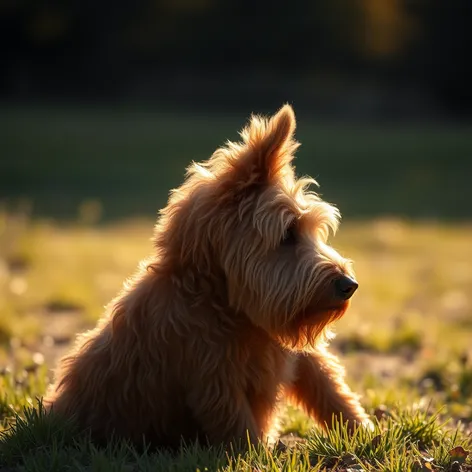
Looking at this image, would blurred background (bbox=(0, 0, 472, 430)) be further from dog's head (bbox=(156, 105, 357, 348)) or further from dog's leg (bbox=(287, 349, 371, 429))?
dog's head (bbox=(156, 105, 357, 348))

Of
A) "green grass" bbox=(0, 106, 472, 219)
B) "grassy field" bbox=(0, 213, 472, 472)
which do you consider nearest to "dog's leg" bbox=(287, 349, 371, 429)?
"grassy field" bbox=(0, 213, 472, 472)

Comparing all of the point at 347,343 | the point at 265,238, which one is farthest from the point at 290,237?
the point at 347,343

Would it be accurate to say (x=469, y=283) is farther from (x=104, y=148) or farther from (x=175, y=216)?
(x=104, y=148)

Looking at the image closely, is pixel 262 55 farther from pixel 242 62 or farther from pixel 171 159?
pixel 171 159

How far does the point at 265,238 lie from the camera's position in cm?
411

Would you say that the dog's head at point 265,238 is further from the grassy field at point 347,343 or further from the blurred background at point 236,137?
the blurred background at point 236,137

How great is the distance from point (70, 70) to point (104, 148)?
1217 cm

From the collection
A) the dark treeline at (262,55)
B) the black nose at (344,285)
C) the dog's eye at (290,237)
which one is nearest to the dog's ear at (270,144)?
the dog's eye at (290,237)

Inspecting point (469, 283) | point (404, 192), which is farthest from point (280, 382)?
point (404, 192)

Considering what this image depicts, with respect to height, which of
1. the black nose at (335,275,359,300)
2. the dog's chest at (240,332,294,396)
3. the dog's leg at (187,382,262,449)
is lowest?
the dog's leg at (187,382,262,449)

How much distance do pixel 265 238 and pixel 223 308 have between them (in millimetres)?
409

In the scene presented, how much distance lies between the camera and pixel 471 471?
3.91m

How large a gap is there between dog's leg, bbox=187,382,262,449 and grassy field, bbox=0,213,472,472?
159 mm

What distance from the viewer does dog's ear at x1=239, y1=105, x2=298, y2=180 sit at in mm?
4164
